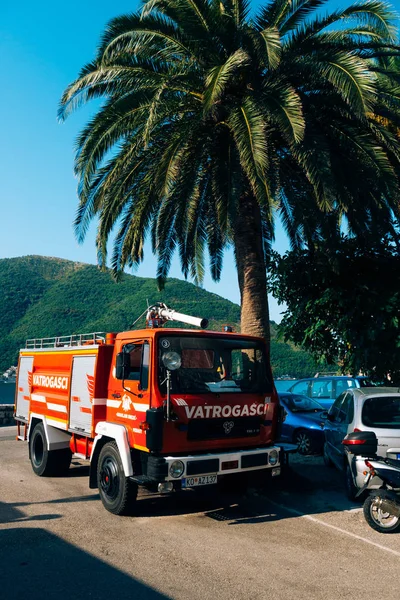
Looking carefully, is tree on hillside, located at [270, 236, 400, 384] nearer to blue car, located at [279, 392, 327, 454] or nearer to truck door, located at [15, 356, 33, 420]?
blue car, located at [279, 392, 327, 454]

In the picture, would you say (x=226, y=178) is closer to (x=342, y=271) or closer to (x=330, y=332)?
(x=342, y=271)

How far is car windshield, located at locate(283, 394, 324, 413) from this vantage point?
1276cm

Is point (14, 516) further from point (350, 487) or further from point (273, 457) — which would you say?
point (350, 487)

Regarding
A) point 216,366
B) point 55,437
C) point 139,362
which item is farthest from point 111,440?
point 55,437

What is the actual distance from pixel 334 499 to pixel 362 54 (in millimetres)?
8191

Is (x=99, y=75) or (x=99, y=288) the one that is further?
(x=99, y=288)

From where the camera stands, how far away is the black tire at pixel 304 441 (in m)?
12.0

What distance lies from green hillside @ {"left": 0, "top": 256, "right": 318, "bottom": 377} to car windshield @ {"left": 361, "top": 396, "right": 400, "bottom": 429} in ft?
178

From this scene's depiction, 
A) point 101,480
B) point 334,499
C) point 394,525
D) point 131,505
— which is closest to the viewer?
point 394,525

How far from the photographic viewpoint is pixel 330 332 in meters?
10.9

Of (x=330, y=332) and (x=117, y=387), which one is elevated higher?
(x=330, y=332)

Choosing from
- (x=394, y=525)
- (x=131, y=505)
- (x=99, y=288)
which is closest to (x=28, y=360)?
(x=131, y=505)

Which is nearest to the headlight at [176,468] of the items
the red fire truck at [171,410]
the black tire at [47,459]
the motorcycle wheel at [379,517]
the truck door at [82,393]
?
the red fire truck at [171,410]

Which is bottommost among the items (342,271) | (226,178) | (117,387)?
(117,387)
